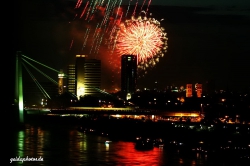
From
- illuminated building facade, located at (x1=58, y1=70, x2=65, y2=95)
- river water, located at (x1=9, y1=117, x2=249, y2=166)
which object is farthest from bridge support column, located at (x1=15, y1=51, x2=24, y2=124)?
illuminated building facade, located at (x1=58, y1=70, x2=65, y2=95)

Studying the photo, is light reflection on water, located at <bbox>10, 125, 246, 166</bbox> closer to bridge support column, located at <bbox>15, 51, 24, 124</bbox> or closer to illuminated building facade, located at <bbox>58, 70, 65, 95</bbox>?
bridge support column, located at <bbox>15, 51, 24, 124</bbox>

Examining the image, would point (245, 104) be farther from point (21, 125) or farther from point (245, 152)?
point (245, 152)

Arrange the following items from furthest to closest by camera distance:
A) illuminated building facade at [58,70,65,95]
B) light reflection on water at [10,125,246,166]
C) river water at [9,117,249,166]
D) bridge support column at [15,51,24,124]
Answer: illuminated building facade at [58,70,65,95] < bridge support column at [15,51,24,124] < light reflection on water at [10,125,246,166] < river water at [9,117,249,166]

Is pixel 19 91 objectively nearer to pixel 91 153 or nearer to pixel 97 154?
pixel 91 153

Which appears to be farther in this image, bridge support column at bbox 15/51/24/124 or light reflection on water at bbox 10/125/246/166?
bridge support column at bbox 15/51/24/124

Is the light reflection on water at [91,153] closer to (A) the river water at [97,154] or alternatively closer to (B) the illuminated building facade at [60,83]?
(A) the river water at [97,154]

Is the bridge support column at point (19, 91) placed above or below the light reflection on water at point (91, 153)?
above

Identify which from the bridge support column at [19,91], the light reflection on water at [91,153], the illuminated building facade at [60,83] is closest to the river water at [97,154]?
the light reflection on water at [91,153]

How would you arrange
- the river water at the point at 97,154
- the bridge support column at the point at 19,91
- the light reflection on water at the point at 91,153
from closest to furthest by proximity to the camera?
the river water at the point at 97,154, the light reflection on water at the point at 91,153, the bridge support column at the point at 19,91
